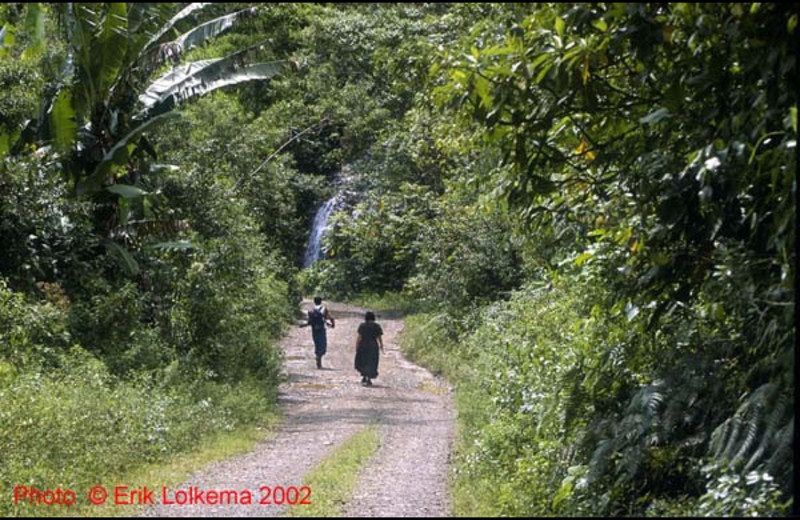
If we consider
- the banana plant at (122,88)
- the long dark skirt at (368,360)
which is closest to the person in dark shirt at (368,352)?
the long dark skirt at (368,360)

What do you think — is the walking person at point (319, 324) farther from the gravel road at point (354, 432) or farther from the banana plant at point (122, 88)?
the banana plant at point (122, 88)

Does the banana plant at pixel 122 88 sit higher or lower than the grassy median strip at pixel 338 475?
higher

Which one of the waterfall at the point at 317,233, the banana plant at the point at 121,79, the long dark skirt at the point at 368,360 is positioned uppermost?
the banana plant at the point at 121,79

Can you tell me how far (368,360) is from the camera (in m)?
22.1

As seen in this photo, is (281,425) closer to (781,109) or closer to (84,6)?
(84,6)

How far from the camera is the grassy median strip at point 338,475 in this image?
356 inches

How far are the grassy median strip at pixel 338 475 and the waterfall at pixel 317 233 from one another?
2320 cm

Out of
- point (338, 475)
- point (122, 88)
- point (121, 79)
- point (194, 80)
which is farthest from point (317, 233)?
point (338, 475)

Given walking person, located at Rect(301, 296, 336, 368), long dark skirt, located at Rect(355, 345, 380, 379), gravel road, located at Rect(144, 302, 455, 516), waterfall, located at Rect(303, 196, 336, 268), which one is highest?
waterfall, located at Rect(303, 196, 336, 268)

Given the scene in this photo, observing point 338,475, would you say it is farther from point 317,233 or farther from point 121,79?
point 317,233

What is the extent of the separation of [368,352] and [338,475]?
1078 cm

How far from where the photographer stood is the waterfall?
38406 millimetres

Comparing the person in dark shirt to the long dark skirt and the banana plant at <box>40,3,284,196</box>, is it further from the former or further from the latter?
the banana plant at <box>40,3,284,196</box>

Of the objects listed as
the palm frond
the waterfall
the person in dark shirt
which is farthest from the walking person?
the waterfall
